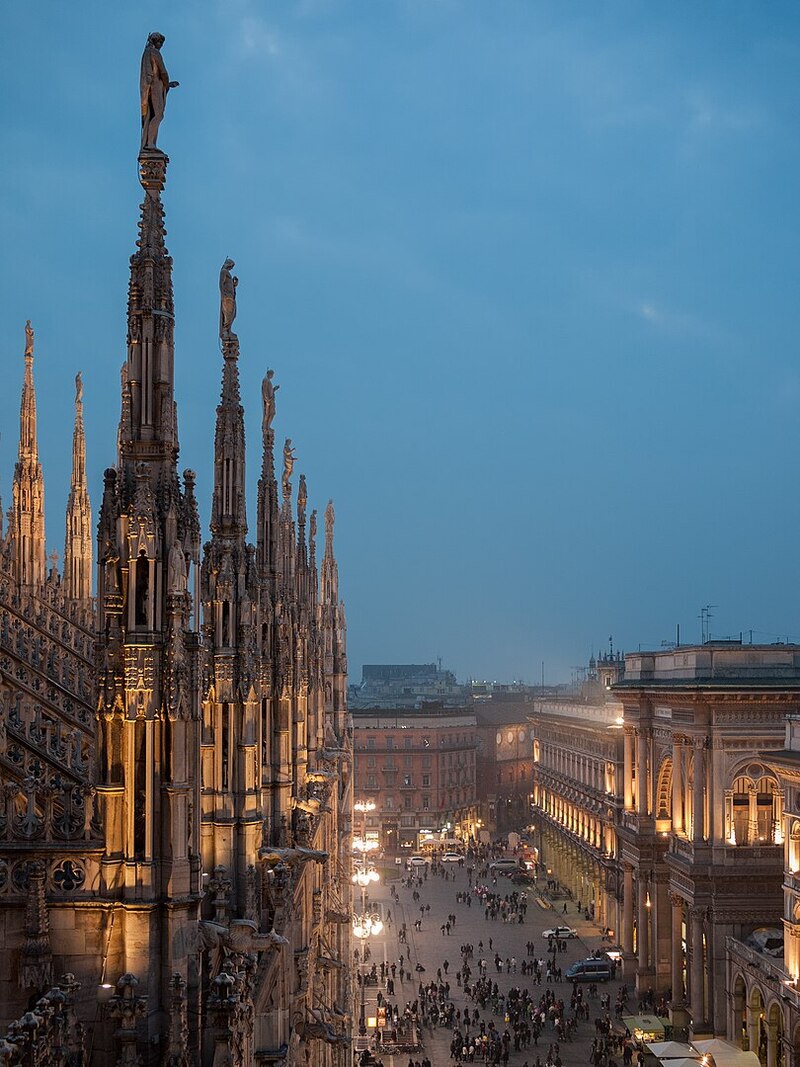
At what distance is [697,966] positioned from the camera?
5259cm

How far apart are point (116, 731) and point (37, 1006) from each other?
122 inches

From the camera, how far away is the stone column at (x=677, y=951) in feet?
183

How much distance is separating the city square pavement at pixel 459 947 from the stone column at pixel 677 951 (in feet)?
12.8

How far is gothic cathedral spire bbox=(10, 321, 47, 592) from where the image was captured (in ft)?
159

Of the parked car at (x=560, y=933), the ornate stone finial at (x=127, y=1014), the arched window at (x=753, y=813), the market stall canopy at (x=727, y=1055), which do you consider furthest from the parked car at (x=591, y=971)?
the ornate stone finial at (x=127, y=1014)

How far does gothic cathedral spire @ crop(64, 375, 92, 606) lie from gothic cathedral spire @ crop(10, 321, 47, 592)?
4.88m

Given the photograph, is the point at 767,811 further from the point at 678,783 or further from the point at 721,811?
the point at 678,783

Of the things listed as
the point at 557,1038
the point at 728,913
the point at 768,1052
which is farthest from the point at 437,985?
the point at 768,1052

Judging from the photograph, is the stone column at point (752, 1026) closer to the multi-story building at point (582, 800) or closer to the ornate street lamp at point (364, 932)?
the ornate street lamp at point (364, 932)

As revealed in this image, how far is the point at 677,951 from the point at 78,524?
32.6 m

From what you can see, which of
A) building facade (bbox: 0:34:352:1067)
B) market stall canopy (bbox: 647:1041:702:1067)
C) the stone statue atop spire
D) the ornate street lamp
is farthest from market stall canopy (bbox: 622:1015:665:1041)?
the stone statue atop spire

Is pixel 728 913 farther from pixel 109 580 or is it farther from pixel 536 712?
pixel 536 712

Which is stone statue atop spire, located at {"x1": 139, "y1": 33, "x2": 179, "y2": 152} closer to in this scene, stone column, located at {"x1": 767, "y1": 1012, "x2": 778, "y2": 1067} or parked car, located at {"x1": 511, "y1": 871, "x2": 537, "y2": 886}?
stone column, located at {"x1": 767, "y1": 1012, "x2": 778, "y2": 1067}

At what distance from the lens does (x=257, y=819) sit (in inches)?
866
